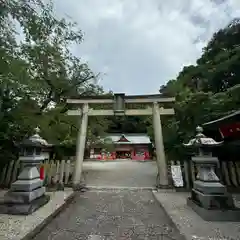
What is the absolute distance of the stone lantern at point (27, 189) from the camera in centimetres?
489

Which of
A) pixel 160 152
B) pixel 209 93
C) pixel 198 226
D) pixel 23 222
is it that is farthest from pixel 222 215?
pixel 209 93

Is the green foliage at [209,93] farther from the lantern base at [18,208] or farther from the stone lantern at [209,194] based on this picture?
the lantern base at [18,208]

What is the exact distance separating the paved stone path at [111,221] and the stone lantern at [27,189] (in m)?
0.71

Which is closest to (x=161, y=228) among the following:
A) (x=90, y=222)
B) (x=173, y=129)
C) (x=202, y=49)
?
(x=90, y=222)

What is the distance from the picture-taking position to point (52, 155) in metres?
12.0

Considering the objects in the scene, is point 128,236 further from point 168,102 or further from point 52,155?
point 52,155

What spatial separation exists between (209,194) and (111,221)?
220cm

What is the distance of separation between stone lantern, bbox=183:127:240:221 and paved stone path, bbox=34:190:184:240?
823 mm

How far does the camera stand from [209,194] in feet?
15.8

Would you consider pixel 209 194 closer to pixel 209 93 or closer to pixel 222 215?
pixel 222 215

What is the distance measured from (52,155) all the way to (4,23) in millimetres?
8653

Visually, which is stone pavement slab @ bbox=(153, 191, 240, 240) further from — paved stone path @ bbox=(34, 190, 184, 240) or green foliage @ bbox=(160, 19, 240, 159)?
green foliage @ bbox=(160, 19, 240, 159)

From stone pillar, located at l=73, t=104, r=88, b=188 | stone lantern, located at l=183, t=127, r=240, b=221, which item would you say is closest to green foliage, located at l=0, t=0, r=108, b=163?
stone pillar, located at l=73, t=104, r=88, b=188

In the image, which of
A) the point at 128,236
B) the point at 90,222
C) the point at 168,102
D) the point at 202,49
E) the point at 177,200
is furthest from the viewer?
the point at 202,49
